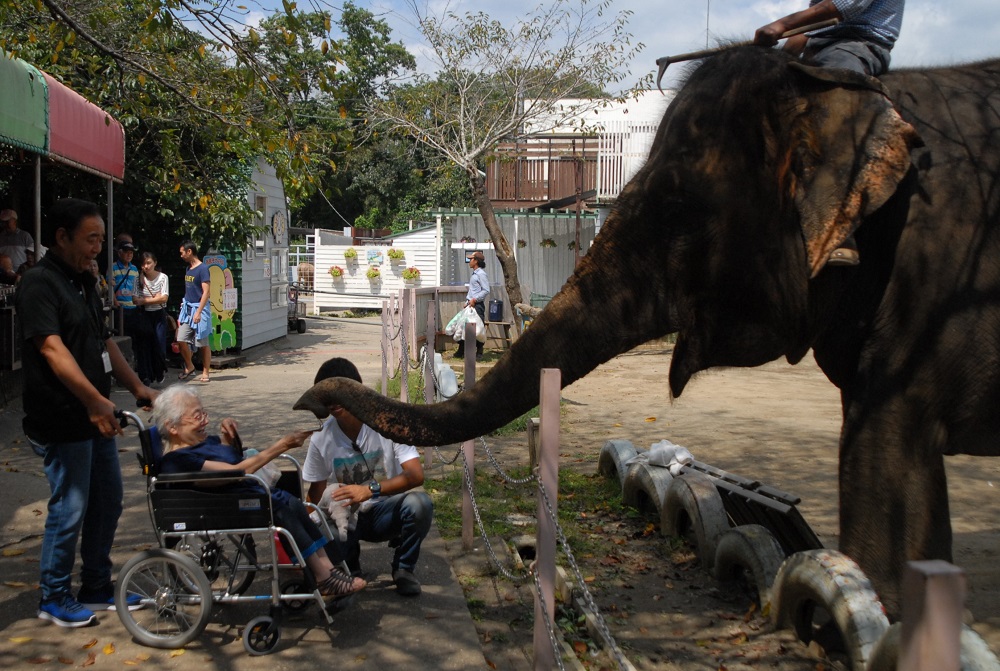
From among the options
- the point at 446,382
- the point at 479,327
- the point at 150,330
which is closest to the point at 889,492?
the point at 446,382

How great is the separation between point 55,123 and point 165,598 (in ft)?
24.8

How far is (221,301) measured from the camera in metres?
15.9

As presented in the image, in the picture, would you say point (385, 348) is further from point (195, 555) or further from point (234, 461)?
point (195, 555)

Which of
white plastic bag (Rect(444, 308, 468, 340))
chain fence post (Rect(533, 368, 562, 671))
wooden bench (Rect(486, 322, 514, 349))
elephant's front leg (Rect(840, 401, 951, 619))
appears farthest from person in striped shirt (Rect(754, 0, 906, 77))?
wooden bench (Rect(486, 322, 514, 349))

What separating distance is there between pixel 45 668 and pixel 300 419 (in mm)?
6539

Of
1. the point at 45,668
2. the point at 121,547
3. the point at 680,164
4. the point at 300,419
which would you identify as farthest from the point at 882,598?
the point at 300,419

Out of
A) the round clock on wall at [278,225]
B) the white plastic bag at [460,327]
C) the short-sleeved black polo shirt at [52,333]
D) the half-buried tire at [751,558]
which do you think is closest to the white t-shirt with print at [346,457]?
the short-sleeved black polo shirt at [52,333]

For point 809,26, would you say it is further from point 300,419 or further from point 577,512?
point 300,419

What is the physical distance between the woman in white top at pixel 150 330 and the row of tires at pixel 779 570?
762 cm

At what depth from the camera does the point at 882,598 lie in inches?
148

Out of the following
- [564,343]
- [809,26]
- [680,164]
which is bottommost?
[564,343]

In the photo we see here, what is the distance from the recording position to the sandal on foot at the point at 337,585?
15.9ft

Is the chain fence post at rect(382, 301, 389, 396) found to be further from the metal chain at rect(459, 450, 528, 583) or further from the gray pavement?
the metal chain at rect(459, 450, 528, 583)

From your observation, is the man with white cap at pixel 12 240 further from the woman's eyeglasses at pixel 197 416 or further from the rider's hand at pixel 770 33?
the rider's hand at pixel 770 33
